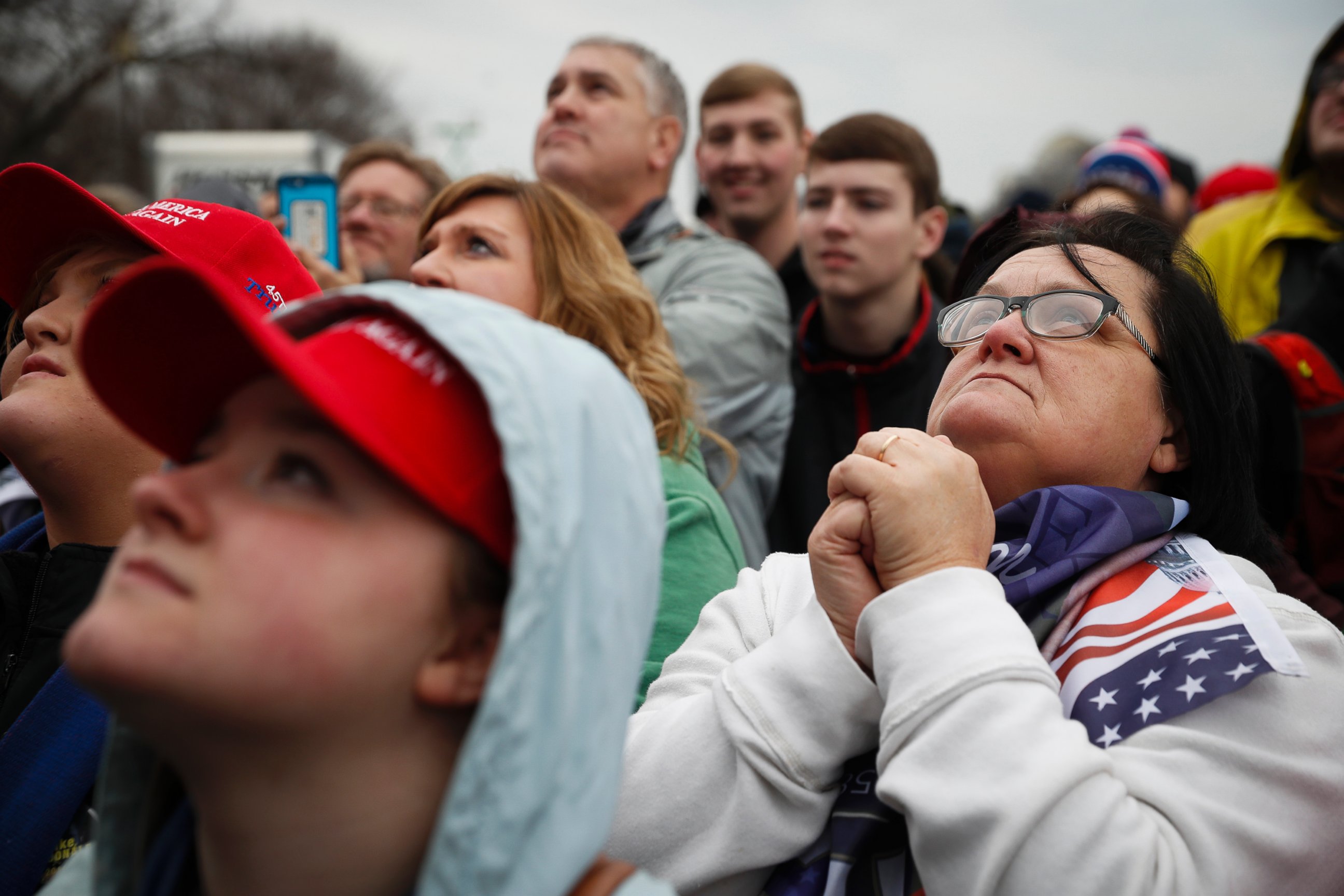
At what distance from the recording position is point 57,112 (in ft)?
56.9

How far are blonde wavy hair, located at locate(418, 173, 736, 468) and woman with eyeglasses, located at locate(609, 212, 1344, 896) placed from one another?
111cm

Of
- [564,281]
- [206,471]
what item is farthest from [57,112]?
[206,471]

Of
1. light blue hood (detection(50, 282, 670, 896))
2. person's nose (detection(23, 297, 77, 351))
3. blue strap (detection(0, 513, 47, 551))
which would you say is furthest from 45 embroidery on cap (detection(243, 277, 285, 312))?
light blue hood (detection(50, 282, 670, 896))

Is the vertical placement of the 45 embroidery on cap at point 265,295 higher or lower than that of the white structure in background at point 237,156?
higher

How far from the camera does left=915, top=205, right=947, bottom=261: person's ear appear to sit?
455 cm

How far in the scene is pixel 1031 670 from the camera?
1386 millimetres

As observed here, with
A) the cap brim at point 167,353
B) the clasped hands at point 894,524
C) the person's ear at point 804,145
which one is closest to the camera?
the cap brim at point 167,353

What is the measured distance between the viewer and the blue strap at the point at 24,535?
2281 millimetres

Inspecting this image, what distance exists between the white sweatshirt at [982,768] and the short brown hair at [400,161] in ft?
13.2

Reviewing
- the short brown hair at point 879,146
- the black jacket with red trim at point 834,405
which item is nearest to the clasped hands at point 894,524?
the black jacket with red trim at point 834,405

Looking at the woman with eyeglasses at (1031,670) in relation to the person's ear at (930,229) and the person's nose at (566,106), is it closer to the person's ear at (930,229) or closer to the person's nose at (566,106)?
the person's ear at (930,229)

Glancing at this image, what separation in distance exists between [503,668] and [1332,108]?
410cm

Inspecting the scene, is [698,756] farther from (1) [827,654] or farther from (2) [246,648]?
(2) [246,648]

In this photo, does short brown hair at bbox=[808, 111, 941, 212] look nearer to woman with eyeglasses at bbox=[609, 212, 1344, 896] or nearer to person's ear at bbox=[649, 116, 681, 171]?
person's ear at bbox=[649, 116, 681, 171]
